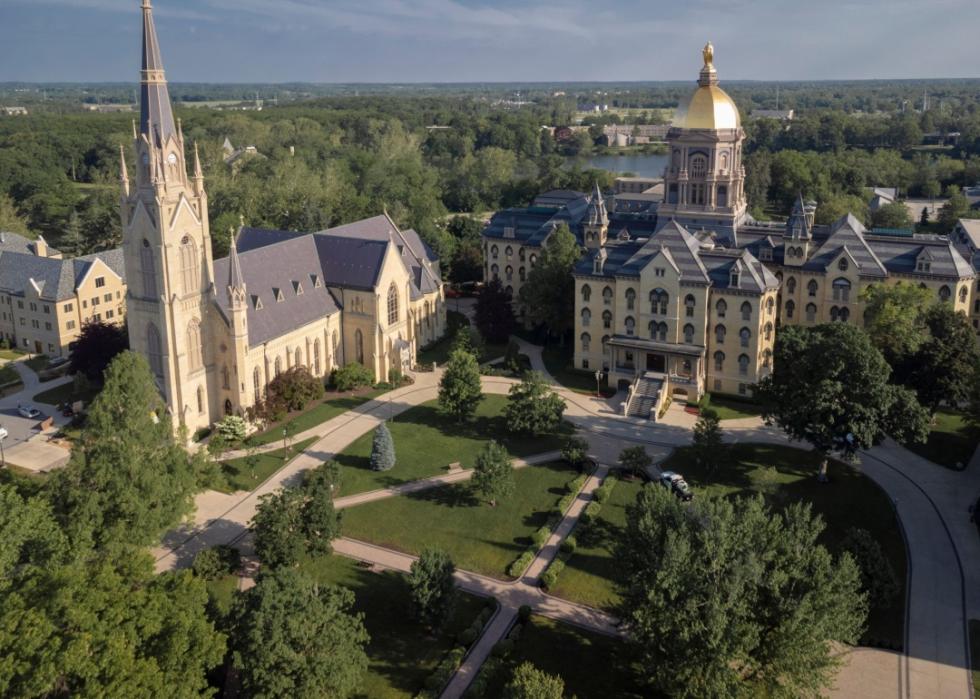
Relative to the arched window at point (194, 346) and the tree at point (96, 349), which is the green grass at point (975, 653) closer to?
the arched window at point (194, 346)

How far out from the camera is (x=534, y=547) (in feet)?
156

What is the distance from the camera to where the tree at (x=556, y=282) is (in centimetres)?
7919

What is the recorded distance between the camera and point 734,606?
104ft

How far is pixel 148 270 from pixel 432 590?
34.5 meters

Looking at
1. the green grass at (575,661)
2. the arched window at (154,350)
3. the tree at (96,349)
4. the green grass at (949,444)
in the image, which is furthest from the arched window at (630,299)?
the tree at (96,349)

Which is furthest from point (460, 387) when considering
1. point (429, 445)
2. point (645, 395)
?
point (645, 395)

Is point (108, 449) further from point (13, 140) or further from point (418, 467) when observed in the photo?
point (13, 140)

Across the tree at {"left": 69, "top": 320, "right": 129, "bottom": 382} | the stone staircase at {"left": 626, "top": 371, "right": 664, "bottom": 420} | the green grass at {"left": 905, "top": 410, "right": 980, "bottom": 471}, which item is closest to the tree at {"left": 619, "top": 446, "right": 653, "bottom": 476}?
the stone staircase at {"left": 626, "top": 371, "right": 664, "bottom": 420}

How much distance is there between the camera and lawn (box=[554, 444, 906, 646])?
43.2 meters

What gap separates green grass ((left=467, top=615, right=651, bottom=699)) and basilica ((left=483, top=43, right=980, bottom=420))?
2825cm

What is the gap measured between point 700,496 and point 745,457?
24.1 m

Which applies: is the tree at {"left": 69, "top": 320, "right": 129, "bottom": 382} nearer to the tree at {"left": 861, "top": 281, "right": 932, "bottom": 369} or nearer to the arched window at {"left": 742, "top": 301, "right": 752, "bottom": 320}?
the arched window at {"left": 742, "top": 301, "right": 752, "bottom": 320}

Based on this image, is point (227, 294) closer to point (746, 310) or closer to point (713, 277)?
point (713, 277)

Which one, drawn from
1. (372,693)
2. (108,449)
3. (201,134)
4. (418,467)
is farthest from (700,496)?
(201,134)
